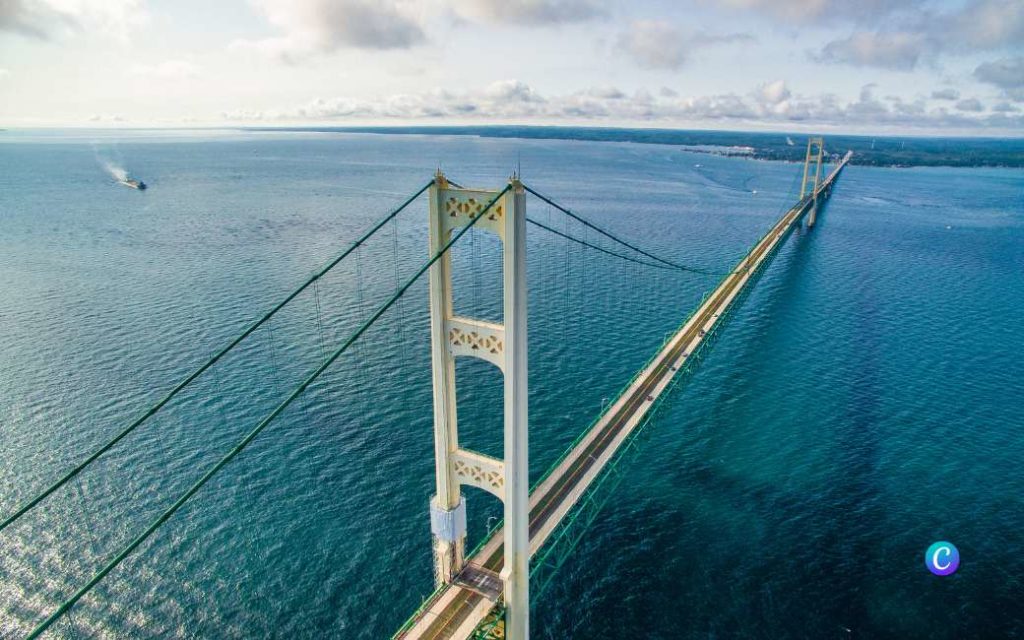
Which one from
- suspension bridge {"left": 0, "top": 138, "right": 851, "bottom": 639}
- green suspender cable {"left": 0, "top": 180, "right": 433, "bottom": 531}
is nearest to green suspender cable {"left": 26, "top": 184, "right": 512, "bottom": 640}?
suspension bridge {"left": 0, "top": 138, "right": 851, "bottom": 639}

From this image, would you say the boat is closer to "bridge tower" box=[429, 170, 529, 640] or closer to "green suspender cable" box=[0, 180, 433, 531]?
"green suspender cable" box=[0, 180, 433, 531]

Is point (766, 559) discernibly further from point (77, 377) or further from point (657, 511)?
point (77, 377)

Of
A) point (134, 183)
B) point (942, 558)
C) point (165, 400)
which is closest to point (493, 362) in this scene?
point (165, 400)

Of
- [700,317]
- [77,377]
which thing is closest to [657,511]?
[700,317]

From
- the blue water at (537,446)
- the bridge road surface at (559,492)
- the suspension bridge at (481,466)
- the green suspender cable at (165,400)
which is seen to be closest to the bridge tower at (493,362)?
the suspension bridge at (481,466)

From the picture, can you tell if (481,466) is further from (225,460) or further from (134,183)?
(134,183)

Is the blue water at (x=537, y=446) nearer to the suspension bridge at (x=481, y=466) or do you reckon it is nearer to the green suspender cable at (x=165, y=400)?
the suspension bridge at (x=481, y=466)

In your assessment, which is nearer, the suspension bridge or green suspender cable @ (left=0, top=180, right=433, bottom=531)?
green suspender cable @ (left=0, top=180, right=433, bottom=531)
